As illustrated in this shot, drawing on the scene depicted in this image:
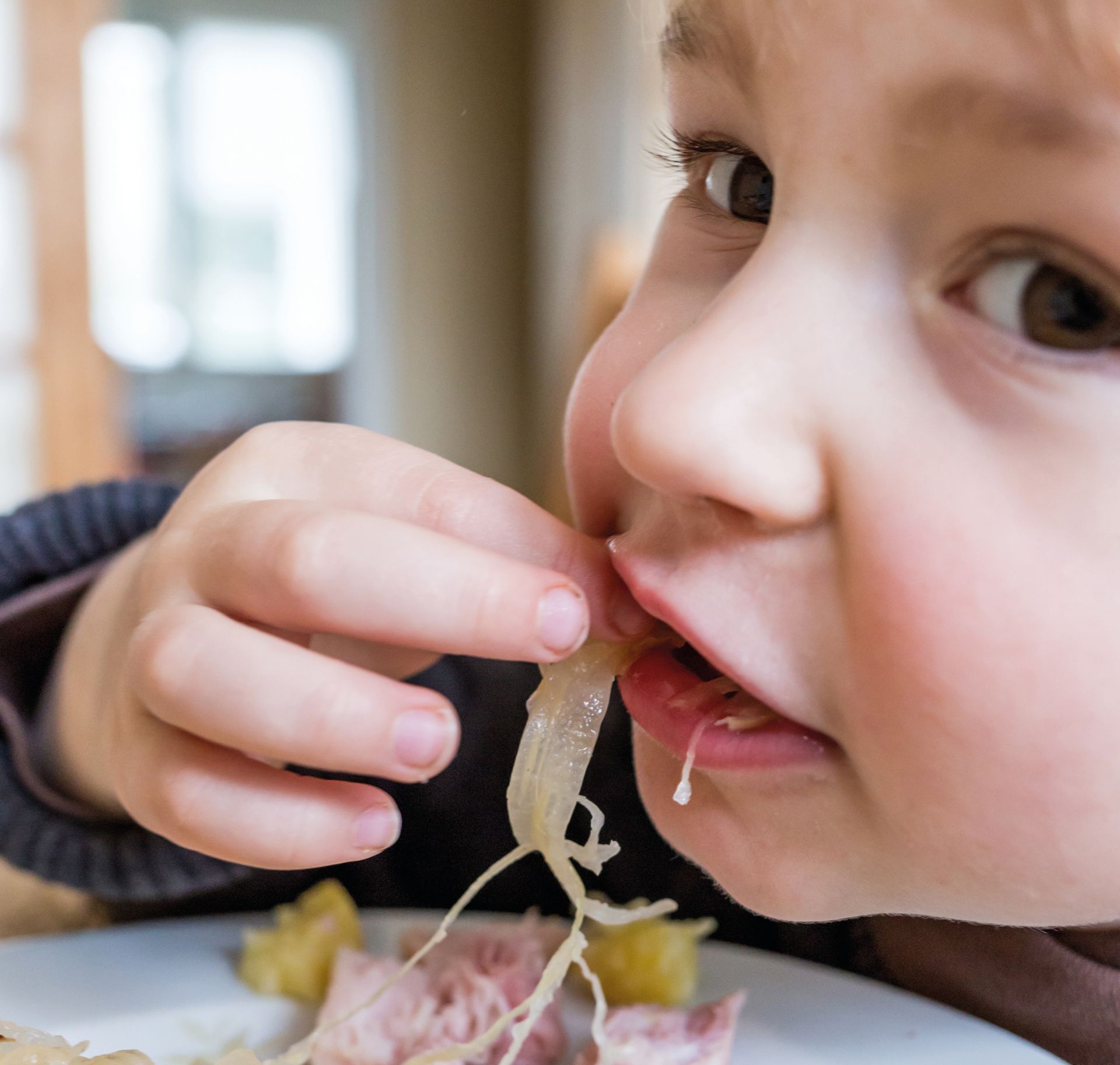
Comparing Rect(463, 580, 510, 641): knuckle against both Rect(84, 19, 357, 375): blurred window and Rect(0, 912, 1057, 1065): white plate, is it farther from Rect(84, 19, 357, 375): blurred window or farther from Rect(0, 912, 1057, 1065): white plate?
Rect(84, 19, 357, 375): blurred window

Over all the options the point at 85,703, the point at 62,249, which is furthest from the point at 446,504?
the point at 62,249

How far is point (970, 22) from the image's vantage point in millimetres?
368

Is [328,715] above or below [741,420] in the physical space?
below

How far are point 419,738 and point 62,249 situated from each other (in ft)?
8.32

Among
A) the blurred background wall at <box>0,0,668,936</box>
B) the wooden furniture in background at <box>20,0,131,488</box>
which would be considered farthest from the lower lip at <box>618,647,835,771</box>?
the wooden furniture in background at <box>20,0,131,488</box>

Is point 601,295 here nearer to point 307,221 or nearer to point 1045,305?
point 1045,305

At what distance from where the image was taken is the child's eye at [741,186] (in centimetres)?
53

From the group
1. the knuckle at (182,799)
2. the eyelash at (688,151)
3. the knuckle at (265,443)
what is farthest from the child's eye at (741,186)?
the knuckle at (182,799)

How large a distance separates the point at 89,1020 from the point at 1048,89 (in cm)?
55

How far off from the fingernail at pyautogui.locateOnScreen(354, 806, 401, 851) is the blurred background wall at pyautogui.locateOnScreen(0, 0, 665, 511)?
1.53m

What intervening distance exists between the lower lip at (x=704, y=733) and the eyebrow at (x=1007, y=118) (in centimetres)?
22

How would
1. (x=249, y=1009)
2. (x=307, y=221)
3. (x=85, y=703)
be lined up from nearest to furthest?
(x=249, y=1009), (x=85, y=703), (x=307, y=221)

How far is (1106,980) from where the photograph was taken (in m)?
0.61

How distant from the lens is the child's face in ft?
1.25
